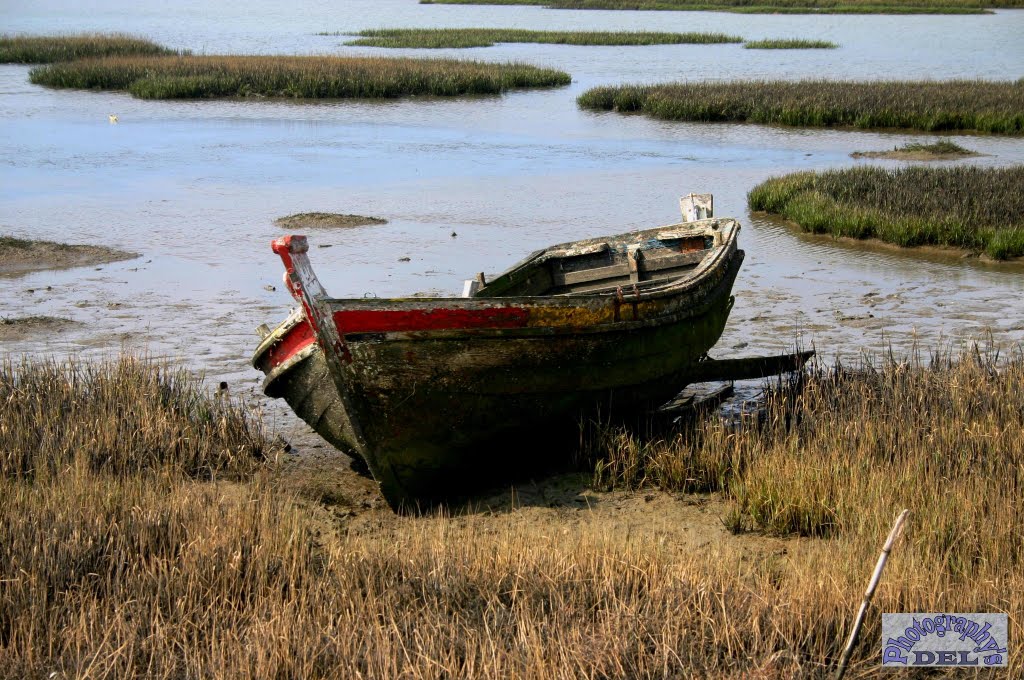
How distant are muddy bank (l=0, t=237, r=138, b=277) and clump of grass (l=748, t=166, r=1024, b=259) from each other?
8627 millimetres

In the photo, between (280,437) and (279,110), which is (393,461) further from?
(279,110)

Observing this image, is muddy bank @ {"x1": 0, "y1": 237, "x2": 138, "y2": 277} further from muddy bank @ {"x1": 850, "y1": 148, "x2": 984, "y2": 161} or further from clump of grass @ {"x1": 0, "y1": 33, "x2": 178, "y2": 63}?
clump of grass @ {"x1": 0, "y1": 33, "x2": 178, "y2": 63}

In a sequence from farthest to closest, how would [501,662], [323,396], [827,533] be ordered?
[323,396], [827,533], [501,662]

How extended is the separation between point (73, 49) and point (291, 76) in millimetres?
12145

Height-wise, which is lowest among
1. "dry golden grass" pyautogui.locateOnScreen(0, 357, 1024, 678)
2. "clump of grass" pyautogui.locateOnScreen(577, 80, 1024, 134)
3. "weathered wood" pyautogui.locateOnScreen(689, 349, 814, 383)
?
"dry golden grass" pyautogui.locateOnScreen(0, 357, 1024, 678)

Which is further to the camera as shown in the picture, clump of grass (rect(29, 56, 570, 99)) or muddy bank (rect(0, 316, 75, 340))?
clump of grass (rect(29, 56, 570, 99))

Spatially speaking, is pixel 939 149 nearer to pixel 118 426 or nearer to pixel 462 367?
pixel 462 367

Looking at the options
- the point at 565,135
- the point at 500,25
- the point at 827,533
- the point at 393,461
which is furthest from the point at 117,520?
the point at 500,25

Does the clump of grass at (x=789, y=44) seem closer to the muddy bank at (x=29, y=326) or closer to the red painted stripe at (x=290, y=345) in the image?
the muddy bank at (x=29, y=326)

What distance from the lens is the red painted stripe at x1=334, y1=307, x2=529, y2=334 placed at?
17.1 feet

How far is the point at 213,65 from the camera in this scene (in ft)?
108

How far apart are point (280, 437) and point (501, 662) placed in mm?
3408

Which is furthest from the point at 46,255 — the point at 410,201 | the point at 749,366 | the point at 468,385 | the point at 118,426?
the point at 749,366

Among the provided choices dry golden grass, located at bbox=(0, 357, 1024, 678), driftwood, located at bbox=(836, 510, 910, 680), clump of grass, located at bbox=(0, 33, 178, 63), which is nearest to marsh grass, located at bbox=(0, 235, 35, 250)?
dry golden grass, located at bbox=(0, 357, 1024, 678)
